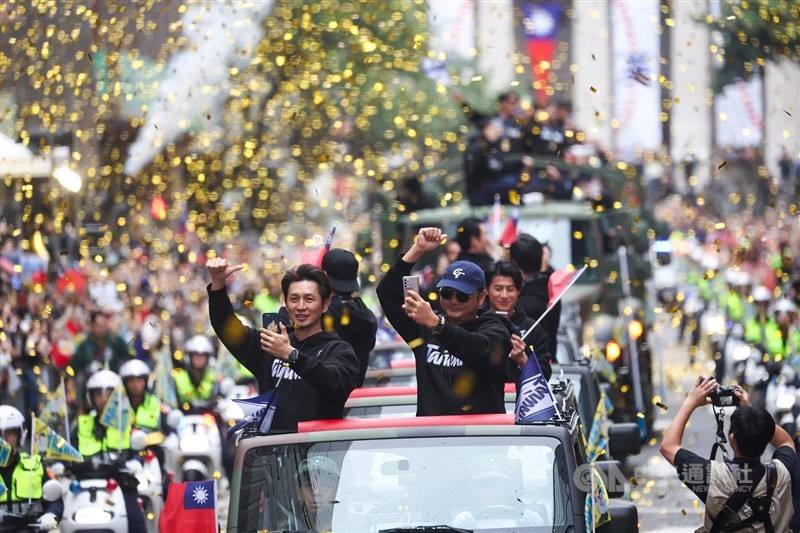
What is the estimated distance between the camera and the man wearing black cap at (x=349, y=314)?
9328 millimetres

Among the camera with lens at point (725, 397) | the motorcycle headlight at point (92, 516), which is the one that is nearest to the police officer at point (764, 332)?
the motorcycle headlight at point (92, 516)

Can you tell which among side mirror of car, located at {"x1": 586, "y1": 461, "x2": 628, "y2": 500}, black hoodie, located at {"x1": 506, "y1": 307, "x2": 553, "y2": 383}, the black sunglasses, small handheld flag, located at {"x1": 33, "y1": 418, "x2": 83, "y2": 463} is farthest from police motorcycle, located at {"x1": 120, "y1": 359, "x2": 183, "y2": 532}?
side mirror of car, located at {"x1": 586, "y1": 461, "x2": 628, "y2": 500}

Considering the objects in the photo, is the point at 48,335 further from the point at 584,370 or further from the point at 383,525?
the point at 383,525

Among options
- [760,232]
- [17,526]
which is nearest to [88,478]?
[17,526]

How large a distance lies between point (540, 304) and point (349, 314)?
2069 millimetres

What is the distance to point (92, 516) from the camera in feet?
38.0

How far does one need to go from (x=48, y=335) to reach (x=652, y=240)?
718 centimetres

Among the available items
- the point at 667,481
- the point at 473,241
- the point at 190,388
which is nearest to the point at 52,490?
the point at 473,241

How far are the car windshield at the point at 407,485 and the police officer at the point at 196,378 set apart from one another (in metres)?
7.78

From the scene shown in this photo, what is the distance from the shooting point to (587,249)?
18.6 m

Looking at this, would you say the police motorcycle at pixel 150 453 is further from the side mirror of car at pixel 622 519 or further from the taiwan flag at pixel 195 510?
the side mirror of car at pixel 622 519

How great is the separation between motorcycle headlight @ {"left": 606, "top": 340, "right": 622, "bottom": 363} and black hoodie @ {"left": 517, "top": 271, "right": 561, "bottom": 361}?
607 centimetres

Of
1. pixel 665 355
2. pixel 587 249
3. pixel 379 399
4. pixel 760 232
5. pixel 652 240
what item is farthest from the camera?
pixel 760 232

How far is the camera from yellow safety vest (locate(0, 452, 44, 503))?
11.0 metres
